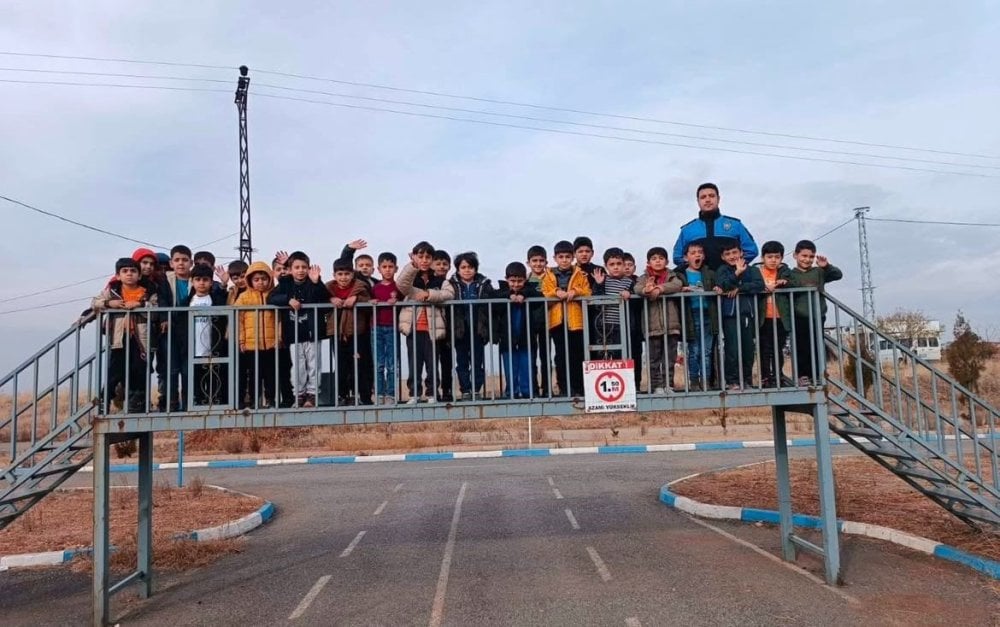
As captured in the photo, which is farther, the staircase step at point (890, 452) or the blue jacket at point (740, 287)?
the staircase step at point (890, 452)

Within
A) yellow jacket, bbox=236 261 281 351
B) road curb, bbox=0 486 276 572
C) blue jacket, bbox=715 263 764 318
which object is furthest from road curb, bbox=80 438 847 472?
blue jacket, bbox=715 263 764 318

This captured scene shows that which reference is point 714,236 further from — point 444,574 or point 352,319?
point 444,574

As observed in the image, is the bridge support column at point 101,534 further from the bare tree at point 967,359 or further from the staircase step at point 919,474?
the bare tree at point 967,359

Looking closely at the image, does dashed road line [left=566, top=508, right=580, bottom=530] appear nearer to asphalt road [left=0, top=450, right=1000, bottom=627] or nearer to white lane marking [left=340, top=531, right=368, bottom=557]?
asphalt road [left=0, top=450, right=1000, bottom=627]

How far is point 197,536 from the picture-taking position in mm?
10773

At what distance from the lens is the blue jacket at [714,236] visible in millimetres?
8328

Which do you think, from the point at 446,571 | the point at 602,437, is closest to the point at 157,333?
the point at 446,571

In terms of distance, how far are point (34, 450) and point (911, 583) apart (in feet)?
28.4

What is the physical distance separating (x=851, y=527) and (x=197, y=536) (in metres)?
8.85

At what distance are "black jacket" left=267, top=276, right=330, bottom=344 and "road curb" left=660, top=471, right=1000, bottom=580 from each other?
6.18m

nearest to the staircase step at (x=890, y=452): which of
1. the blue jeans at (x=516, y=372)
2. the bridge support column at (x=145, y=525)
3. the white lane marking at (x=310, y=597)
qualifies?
the blue jeans at (x=516, y=372)

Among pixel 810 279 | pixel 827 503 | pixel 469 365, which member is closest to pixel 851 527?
pixel 827 503

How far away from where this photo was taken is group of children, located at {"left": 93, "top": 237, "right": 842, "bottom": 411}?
7.46m

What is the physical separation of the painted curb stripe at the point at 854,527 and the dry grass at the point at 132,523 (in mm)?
6870
